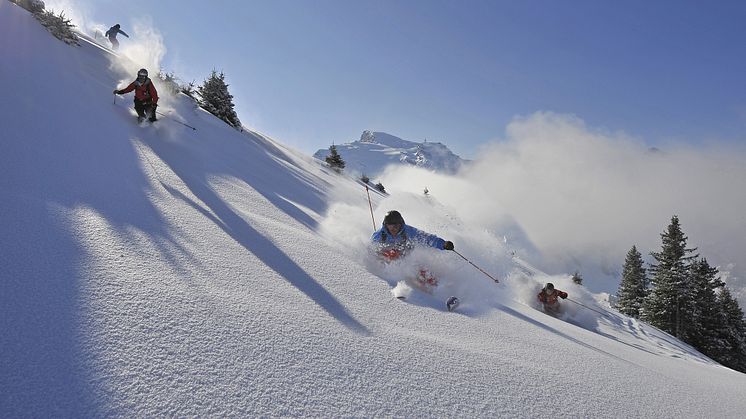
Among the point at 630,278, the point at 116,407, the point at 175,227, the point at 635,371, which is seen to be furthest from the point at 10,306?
the point at 630,278

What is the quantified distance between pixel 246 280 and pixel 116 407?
68.4 inches

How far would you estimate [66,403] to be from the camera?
1554 mm

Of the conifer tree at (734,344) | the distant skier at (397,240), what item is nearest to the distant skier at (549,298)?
the distant skier at (397,240)

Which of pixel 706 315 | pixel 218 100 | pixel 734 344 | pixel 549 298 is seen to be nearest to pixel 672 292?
pixel 706 315

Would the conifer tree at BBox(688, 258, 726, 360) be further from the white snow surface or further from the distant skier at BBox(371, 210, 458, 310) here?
the distant skier at BBox(371, 210, 458, 310)

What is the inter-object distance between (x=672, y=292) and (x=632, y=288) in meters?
9.80

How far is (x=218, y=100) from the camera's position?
19.7 metres

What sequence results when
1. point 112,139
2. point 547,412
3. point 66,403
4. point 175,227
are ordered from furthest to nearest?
point 112,139 < point 175,227 < point 547,412 < point 66,403

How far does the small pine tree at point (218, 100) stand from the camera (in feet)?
63.2

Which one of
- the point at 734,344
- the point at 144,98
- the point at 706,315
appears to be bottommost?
the point at 144,98

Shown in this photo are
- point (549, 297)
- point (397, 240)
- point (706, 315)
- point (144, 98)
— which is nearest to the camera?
point (397, 240)

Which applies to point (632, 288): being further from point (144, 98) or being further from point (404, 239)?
point (144, 98)

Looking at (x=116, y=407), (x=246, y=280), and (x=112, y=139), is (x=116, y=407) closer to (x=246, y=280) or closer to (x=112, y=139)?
(x=246, y=280)

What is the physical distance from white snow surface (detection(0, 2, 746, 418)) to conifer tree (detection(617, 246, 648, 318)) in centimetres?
3329
